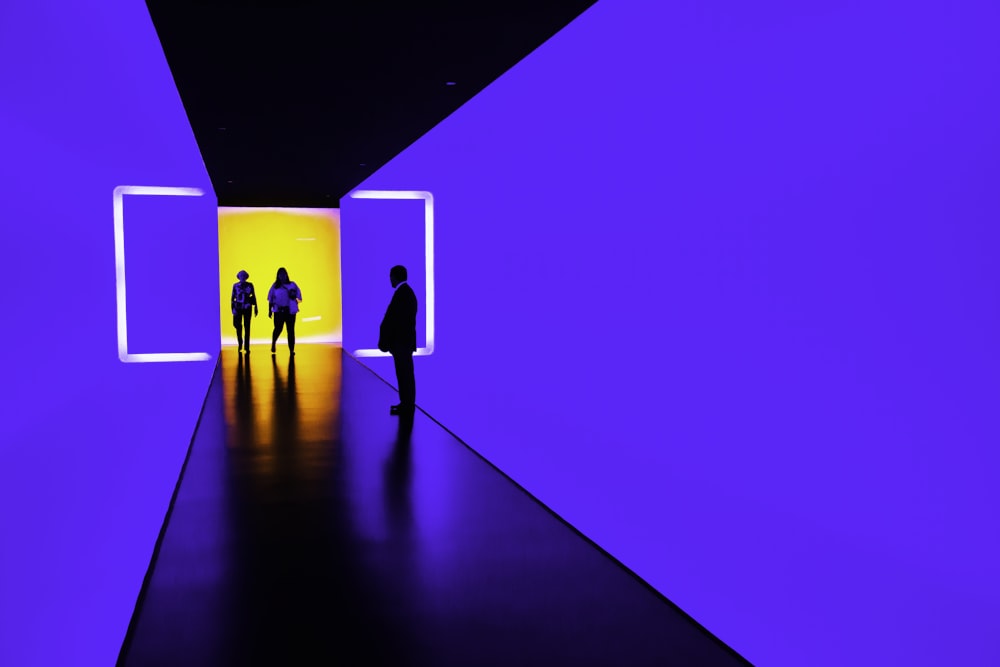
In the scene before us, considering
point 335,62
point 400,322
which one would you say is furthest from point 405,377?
point 335,62

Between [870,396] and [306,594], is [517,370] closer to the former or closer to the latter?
[306,594]

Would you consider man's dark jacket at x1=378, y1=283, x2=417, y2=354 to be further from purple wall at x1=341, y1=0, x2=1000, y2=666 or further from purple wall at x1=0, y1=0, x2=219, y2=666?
Answer: purple wall at x1=0, y1=0, x2=219, y2=666

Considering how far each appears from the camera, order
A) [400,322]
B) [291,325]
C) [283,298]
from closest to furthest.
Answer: [400,322], [283,298], [291,325]

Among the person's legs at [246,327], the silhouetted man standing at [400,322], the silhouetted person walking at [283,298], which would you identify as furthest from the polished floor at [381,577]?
the person's legs at [246,327]

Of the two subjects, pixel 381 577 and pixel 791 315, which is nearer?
pixel 791 315

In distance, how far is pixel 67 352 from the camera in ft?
8.92

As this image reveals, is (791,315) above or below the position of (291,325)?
above

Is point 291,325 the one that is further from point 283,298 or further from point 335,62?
point 335,62

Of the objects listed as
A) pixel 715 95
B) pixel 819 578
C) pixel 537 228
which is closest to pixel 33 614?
pixel 819 578

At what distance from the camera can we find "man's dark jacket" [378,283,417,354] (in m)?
7.95

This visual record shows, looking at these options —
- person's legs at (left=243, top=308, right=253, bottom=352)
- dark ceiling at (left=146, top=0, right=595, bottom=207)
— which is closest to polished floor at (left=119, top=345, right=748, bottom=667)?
dark ceiling at (left=146, top=0, right=595, bottom=207)

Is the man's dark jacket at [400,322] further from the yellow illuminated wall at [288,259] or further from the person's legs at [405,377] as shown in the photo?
the yellow illuminated wall at [288,259]

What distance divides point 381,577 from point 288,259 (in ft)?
48.1

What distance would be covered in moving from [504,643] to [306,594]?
41.6 inches
